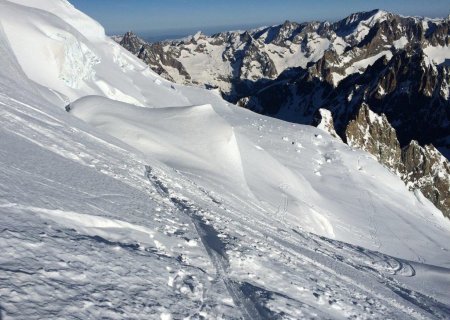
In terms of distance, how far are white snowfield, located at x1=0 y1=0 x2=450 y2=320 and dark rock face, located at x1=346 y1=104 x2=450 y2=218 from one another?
217 feet

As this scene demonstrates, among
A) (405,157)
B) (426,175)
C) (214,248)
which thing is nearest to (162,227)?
(214,248)

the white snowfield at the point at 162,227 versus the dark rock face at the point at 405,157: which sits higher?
the dark rock face at the point at 405,157

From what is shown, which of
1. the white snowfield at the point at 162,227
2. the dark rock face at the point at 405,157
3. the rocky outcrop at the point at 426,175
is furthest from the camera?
the rocky outcrop at the point at 426,175

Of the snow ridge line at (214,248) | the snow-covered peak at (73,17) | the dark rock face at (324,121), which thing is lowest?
the snow ridge line at (214,248)

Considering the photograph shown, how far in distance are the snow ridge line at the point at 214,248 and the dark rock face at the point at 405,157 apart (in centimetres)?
9046

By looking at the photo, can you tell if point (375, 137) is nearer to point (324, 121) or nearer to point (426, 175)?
point (324, 121)

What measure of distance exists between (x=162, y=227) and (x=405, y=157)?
111 m

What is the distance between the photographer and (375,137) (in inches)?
4149

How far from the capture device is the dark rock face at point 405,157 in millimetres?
104562

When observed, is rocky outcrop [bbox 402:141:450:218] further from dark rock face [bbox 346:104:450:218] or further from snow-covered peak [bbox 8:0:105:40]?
snow-covered peak [bbox 8:0:105:40]

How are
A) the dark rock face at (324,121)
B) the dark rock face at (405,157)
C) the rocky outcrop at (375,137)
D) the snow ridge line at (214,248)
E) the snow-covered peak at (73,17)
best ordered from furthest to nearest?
the dark rock face at (405,157) → the rocky outcrop at (375,137) → the dark rock face at (324,121) → the snow-covered peak at (73,17) → the snow ridge line at (214,248)

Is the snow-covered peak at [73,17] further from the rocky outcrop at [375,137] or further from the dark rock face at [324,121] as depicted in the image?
the rocky outcrop at [375,137]

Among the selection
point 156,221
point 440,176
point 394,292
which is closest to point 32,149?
point 156,221

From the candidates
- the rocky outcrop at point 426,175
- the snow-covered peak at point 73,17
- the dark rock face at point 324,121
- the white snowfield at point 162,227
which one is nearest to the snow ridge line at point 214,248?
the white snowfield at point 162,227
